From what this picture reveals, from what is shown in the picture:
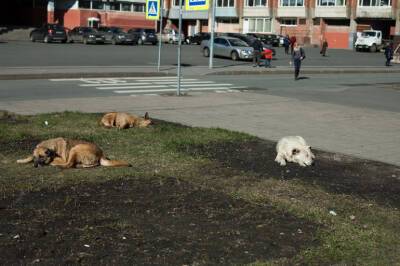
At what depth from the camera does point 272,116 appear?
14.3 metres

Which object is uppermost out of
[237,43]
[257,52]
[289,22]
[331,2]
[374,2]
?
[331,2]

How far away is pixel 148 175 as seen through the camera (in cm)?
777

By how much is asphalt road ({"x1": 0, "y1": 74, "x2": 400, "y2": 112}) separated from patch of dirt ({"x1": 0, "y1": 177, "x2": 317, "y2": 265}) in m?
10.6

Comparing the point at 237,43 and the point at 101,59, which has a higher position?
the point at 237,43

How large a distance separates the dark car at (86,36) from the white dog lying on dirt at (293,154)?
53311mm

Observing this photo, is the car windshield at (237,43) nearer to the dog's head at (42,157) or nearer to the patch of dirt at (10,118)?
the patch of dirt at (10,118)

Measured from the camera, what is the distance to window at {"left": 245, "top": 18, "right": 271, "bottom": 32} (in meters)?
88.8

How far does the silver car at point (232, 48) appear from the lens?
3997 cm

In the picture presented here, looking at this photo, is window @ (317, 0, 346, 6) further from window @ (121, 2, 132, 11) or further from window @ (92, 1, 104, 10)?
window @ (92, 1, 104, 10)

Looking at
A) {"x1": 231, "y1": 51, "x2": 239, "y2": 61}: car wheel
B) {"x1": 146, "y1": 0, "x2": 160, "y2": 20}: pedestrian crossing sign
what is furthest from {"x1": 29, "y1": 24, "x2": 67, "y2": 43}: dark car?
{"x1": 146, "y1": 0, "x2": 160, "y2": 20}: pedestrian crossing sign

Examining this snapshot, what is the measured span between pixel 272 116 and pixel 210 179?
6811 millimetres

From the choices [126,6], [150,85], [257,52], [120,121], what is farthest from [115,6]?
[120,121]

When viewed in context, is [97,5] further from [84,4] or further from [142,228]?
[142,228]

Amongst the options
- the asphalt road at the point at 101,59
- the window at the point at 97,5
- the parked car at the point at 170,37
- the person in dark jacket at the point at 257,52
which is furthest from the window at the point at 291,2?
the person in dark jacket at the point at 257,52
